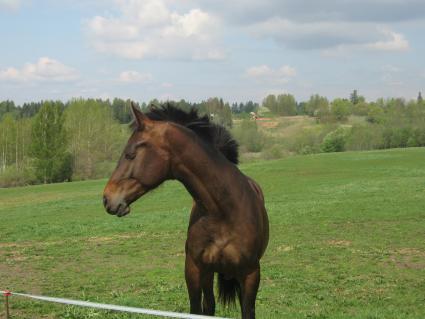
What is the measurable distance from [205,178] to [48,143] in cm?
5766

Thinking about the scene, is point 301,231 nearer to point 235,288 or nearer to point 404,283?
point 404,283

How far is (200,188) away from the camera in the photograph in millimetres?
3994

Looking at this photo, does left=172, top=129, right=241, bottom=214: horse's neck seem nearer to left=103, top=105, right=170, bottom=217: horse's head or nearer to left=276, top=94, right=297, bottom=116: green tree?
left=103, top=105, right=170, bottom=217: horse's head

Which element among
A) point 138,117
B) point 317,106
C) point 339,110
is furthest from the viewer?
point 317,106

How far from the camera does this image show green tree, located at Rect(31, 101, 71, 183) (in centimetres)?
5766

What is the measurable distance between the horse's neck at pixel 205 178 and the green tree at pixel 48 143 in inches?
2239

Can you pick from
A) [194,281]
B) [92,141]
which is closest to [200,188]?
[194,281]

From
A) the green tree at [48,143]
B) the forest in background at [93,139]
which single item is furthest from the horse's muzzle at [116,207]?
the green tree at [48,143]

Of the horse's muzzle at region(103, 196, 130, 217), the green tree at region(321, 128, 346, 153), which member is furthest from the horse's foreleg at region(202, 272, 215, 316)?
the green tree at region(321, 128, 346, 153)

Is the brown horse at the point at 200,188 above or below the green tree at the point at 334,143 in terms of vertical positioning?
above

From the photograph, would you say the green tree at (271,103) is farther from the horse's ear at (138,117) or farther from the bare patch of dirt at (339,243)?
the horse's ear at (138,117)

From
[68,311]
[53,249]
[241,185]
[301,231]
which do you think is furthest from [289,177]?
[241,185]

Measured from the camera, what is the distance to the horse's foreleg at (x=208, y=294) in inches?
174

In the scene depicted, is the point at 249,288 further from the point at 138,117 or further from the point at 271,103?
the point at 271,103
